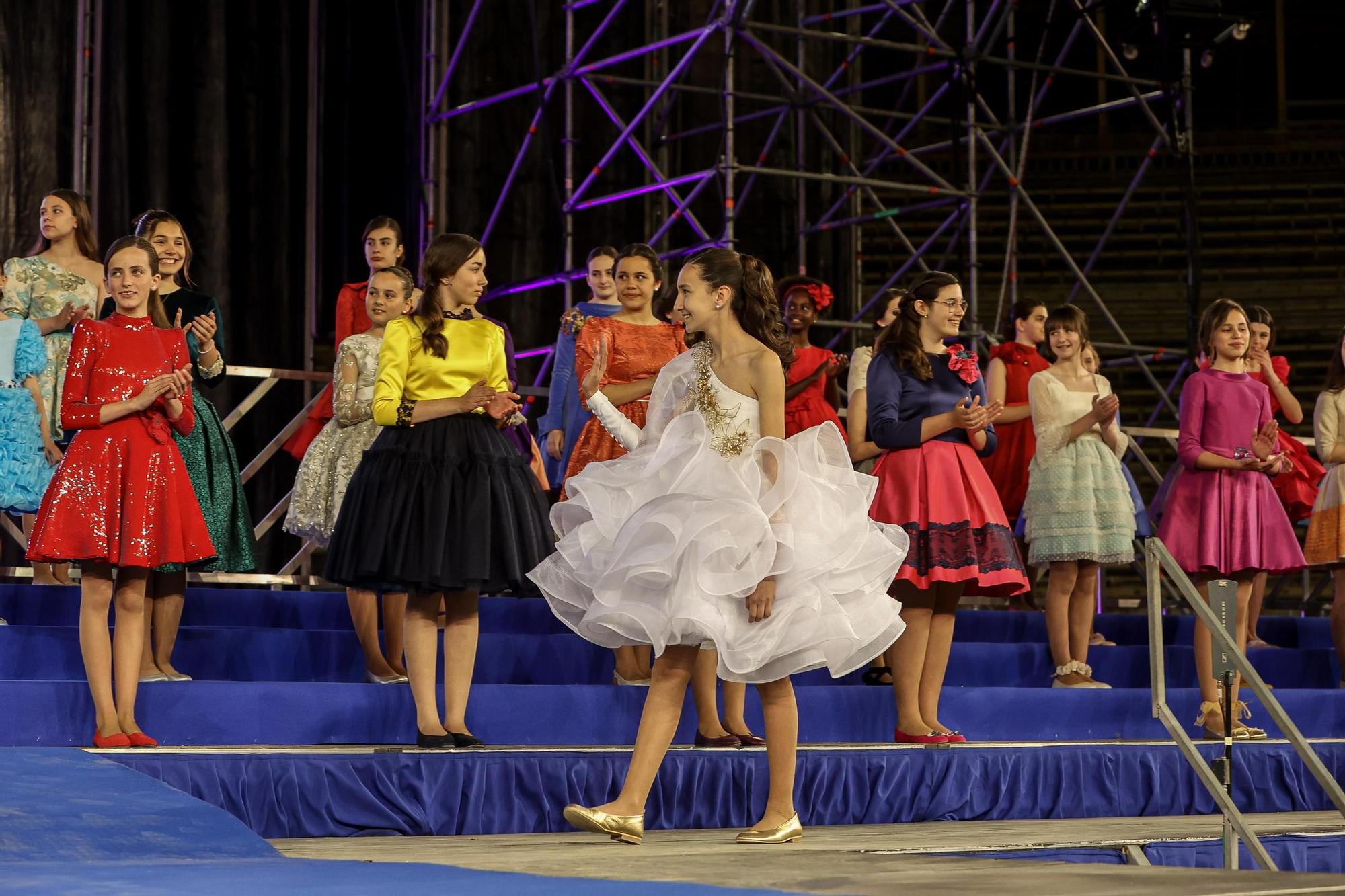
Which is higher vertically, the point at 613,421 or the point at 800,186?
the point at 800,186

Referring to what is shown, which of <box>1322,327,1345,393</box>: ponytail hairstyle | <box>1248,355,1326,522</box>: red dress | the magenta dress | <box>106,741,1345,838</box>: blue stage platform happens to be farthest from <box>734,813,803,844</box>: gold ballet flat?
<box>1248,355,1326,522</box>: red dress

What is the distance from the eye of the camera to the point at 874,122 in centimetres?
1377

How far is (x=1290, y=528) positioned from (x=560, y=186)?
4749 millimetres

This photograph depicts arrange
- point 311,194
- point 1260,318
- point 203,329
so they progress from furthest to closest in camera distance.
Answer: point 311,194 < point 1260,318 < point 203,329

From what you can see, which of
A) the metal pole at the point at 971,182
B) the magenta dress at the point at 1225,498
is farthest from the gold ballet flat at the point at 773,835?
the metal pole at the point at 971,182

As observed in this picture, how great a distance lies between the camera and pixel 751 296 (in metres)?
3.81

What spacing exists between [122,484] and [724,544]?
1531mm

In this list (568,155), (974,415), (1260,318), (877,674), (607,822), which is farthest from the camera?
(568,155)

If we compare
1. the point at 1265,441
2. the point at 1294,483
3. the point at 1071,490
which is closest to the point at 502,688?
the point at 1071,490

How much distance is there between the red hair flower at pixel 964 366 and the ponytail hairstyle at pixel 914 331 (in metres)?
0.07

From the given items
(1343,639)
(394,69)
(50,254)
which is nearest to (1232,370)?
(1343,639)

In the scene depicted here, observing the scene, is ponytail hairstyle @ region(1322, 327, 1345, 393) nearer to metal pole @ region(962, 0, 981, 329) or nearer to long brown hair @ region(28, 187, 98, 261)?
metal pole @ region(962, 0, 981, 329)

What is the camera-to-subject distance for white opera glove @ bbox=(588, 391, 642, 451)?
167 inches

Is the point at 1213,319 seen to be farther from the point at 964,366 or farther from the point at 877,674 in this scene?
the point at 877,674
